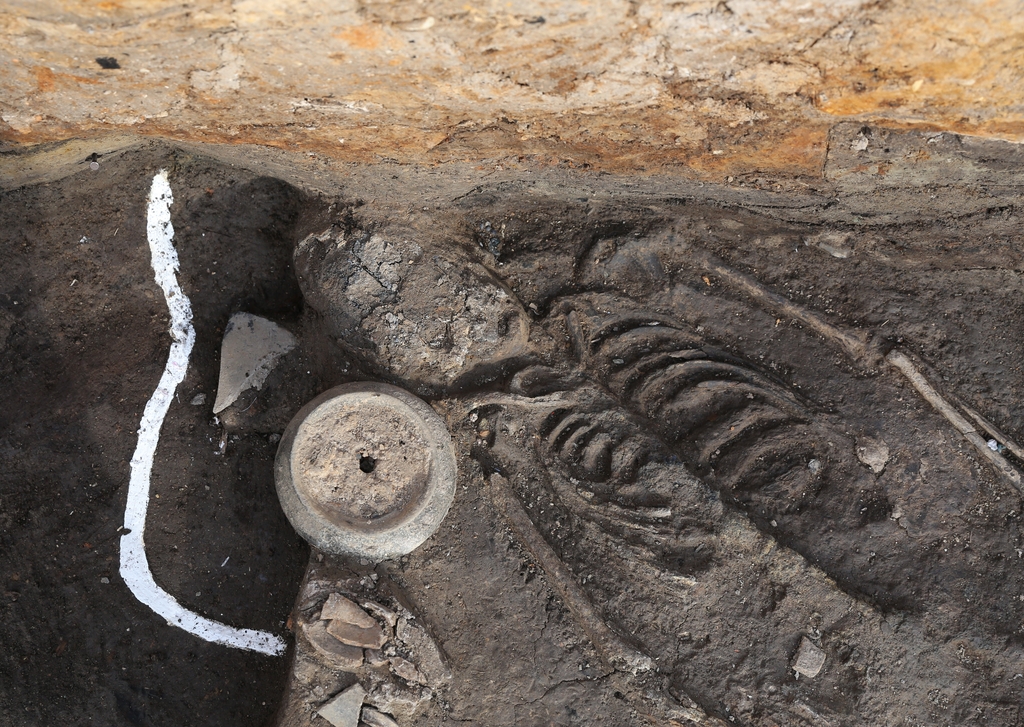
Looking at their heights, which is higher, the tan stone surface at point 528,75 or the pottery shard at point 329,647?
the tan stone surface at point 528,75

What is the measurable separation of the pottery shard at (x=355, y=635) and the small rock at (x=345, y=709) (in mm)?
227

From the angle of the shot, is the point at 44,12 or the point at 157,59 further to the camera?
the point at 157,59

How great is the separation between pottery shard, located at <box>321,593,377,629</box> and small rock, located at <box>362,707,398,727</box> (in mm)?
424

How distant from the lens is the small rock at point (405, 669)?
137 inches

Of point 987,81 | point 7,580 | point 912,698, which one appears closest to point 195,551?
point 7,580

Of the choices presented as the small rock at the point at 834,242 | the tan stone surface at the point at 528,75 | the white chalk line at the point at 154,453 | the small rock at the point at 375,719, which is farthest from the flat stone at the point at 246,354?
the small rock at the point at 834,242

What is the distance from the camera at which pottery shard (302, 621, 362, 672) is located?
3445 millimetres

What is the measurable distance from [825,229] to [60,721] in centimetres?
502

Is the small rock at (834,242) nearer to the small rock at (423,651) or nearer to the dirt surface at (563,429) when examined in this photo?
the dirt surface at (563,429)

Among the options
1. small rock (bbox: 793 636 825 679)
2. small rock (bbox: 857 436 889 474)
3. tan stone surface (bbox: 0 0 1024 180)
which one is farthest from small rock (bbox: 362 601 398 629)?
small rock (bbox: 857 436 889 474)

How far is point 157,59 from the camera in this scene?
3004 mm

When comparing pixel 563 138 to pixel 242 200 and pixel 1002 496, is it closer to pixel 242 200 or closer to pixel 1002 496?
pixel 242 200

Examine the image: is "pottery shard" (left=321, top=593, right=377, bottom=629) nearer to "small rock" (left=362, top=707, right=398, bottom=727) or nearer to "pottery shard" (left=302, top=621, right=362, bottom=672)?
"pottery shard" (left=302, top=621, right=362, bottom=672)

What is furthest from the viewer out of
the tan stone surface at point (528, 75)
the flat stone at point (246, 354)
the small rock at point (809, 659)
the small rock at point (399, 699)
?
the flat stone at point (246, 354)
